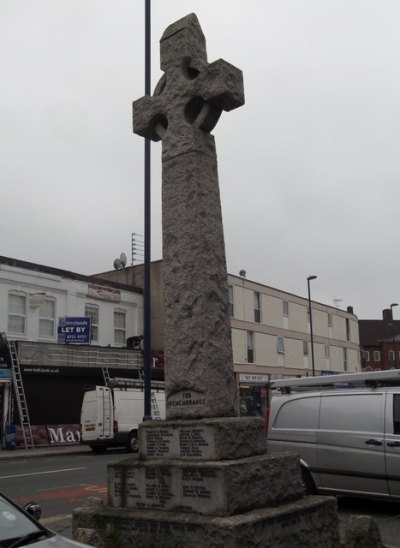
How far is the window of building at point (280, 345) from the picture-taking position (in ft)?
140

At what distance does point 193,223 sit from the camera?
5.99 metres

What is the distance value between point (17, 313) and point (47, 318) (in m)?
1.67

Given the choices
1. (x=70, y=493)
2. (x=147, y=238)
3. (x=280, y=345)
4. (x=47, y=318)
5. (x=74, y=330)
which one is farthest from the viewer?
(x=280, y=345)

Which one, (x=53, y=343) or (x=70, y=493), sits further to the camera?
(x=53, y=343)

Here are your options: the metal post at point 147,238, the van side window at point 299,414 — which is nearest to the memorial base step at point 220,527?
the van side window at point 299,414

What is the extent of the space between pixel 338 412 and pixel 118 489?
187 inches

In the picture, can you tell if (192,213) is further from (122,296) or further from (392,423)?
(122,296)

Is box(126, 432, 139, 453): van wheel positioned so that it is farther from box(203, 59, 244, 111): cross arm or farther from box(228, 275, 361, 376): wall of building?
box(203, 59, 244, 111): cross arm

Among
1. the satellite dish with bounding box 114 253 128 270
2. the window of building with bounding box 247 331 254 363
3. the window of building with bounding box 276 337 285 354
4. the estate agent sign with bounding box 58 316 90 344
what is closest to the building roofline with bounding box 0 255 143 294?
the estate agent sign with bounding box 58 316 90 344

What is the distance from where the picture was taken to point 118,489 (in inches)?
227

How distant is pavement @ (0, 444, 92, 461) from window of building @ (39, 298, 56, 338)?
499 cm

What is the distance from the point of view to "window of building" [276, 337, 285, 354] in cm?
4275

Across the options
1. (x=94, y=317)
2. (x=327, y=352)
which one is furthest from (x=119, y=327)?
(x=327, y=352)

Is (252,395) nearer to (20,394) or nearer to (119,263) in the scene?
(119,263)
